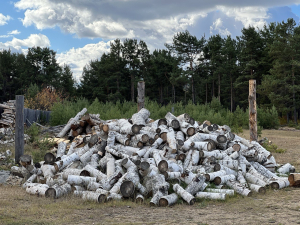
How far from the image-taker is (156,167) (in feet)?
25.5

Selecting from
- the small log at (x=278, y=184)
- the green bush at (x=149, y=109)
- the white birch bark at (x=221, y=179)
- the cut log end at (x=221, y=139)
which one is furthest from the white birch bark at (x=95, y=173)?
the green bush at (x=149, y=109)

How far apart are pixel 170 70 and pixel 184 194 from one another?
40.7m

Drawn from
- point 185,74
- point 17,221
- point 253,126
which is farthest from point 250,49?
point 17,221

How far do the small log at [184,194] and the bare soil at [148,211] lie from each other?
0.42 ft

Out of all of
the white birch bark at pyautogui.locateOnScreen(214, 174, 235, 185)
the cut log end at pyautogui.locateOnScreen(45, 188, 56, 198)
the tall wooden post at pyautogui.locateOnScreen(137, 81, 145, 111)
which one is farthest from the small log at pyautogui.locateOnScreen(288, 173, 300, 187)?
the tall wooden post at pyautogui.locateOnScreen(137, 81, 145, 111)

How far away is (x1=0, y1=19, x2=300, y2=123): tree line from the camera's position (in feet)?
137

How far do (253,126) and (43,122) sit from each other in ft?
39.2

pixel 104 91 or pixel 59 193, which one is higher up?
pixel 104 91

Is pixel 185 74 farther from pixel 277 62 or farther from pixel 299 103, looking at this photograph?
pixel 299 103

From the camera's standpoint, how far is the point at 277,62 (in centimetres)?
3581

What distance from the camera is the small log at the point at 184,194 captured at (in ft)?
21.7

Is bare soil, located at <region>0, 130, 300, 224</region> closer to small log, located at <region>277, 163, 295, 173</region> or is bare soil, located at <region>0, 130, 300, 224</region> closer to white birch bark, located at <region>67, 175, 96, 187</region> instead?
white birch bark, located at <region>67, 175, 96, 187</region>

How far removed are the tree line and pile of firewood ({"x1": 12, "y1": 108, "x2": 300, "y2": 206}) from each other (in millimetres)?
30116

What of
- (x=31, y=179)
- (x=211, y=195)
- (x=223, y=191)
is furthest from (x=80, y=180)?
(x=223, y=191)
